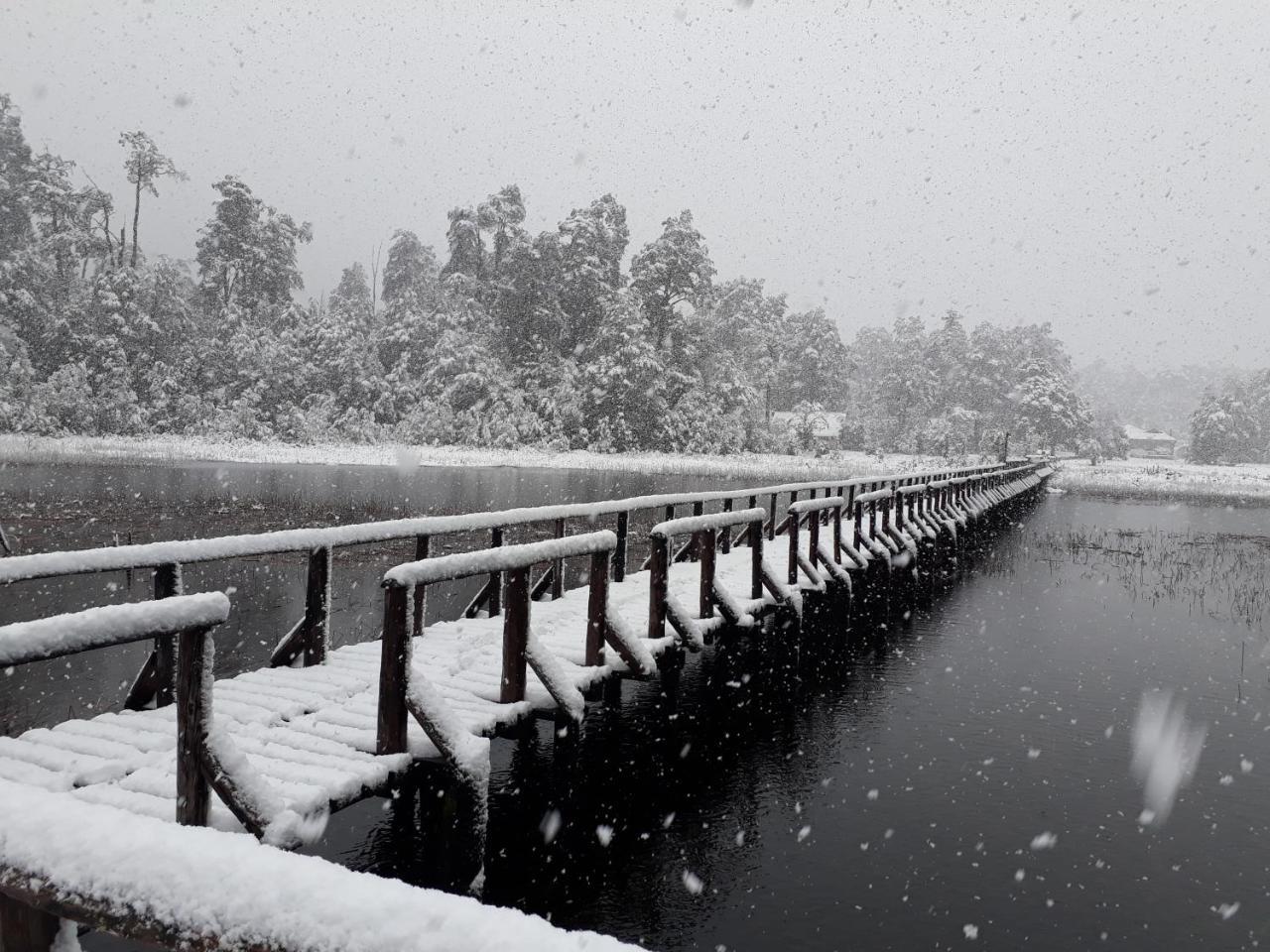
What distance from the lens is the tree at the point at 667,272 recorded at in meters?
71.6

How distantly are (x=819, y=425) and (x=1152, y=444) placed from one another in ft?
217

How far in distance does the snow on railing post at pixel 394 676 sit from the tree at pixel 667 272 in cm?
6730

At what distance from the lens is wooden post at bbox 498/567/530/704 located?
627cm

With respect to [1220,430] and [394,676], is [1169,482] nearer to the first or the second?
[1220,430]

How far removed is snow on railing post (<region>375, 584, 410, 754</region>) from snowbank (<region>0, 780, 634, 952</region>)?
3.34 m

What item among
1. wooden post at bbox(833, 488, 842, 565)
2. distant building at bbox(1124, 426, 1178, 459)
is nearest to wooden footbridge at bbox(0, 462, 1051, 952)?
wooden post at bbox(833, 488, 842, 565)

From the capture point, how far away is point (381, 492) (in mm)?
31438

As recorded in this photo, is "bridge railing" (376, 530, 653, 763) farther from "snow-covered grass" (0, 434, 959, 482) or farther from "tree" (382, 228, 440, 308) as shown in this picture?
"tree" (382, 228, 440, 308)

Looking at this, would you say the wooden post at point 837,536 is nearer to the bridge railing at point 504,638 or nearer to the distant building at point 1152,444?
the bridge railing at point 504,638

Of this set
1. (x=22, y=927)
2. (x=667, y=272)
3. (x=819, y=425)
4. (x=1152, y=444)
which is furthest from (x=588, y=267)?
(x=1152, y=444)

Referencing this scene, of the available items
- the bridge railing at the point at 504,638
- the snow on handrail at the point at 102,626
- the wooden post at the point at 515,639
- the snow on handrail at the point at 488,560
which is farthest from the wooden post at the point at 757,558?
the snow on handrail at the point at 102,626

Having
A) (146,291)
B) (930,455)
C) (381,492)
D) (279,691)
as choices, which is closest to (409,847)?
(279,691)

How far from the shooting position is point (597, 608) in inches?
300

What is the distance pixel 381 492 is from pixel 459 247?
1873 inches
